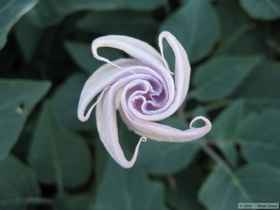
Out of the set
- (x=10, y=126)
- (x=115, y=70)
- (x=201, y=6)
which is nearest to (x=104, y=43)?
(x=115, y=70)

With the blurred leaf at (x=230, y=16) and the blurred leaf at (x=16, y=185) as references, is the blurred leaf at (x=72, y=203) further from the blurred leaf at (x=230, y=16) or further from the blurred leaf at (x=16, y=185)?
the blurred leaf at (x=230, y=16)

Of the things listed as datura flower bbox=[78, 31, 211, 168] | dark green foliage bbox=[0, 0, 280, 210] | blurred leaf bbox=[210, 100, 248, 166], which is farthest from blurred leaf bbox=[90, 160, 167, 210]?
datura flower bbox=[78, 31, 211, 168]

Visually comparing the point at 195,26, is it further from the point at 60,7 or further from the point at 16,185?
the point at 16,185

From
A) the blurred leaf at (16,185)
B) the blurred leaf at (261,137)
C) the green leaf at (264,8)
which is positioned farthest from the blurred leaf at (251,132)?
the blurred leaf at (16,185)

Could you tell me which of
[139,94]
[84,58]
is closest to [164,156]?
[84,58]

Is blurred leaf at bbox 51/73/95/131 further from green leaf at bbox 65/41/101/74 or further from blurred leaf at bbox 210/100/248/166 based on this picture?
blurred leaf at bbox 210/100/248/166

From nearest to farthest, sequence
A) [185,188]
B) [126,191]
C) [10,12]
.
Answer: [10,12] → [126,191] → [185,188]
